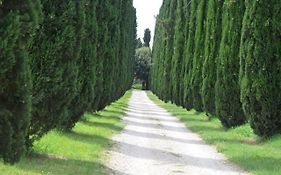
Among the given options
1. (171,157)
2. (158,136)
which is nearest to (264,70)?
(158,136)

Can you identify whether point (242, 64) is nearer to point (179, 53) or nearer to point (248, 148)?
point (248, 148)

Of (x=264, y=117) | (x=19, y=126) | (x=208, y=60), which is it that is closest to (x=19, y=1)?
(x=19, y=126)

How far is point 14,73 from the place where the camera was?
Answer: 269 inches

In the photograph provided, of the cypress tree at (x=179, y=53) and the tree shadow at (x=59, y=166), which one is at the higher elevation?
the cypress tree at (x=179, y=53)

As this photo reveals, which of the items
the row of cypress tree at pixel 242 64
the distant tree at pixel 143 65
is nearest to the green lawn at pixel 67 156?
the row of cypress tree at pixel 242 64

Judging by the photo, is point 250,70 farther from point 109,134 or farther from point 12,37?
point 12,37

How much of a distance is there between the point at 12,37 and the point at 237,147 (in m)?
8.90

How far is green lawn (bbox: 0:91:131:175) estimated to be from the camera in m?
9.34

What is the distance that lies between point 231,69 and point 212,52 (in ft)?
13.3

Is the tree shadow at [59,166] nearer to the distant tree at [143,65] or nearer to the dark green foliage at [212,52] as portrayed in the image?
the dark green foliage at [212,52]

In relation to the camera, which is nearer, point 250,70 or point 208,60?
point 250,70

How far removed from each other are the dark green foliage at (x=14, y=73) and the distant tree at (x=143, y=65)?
99.4 meters

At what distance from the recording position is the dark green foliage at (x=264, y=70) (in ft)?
50.4

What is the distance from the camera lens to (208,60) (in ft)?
77.8
